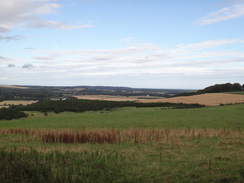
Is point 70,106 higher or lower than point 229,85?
lower

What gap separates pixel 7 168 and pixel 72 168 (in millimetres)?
2430

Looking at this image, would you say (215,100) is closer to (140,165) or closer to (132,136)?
(132,136)

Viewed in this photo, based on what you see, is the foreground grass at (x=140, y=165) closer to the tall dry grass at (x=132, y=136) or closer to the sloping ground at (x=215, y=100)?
the tall dry grass at (x=132, y=136)

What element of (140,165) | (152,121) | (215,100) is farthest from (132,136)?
(215,100)

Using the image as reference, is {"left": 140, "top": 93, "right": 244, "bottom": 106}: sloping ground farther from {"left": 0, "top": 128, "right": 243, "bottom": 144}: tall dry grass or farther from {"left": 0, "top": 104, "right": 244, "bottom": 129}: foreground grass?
{"left": 0, "top": 128, "right": 243, "bottom": 144}: tall dry grass

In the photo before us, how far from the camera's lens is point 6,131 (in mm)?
26562

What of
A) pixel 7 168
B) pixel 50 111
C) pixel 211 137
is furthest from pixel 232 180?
pixel 50 111

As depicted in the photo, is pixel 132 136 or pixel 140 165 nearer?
pixel 140 165

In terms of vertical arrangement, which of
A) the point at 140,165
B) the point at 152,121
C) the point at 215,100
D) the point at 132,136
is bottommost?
the point at 152,121

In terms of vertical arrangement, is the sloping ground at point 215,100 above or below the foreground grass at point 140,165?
above

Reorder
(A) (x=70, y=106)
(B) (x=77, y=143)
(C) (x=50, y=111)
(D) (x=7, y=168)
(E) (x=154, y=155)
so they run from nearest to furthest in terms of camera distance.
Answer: (D) (x=7, y=168)
(E) (x=154, y=155)
(B) (x=77, y=143)
(C) (x=50, y=111)
(A) (x=70, y=106)

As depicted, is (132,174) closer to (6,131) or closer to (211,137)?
(211,137)

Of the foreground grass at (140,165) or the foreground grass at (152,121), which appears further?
the foreground grass at (152,121)

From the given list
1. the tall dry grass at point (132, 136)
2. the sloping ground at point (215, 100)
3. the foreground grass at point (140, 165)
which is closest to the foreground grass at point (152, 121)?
the tall dry grass at point (132, 136)
